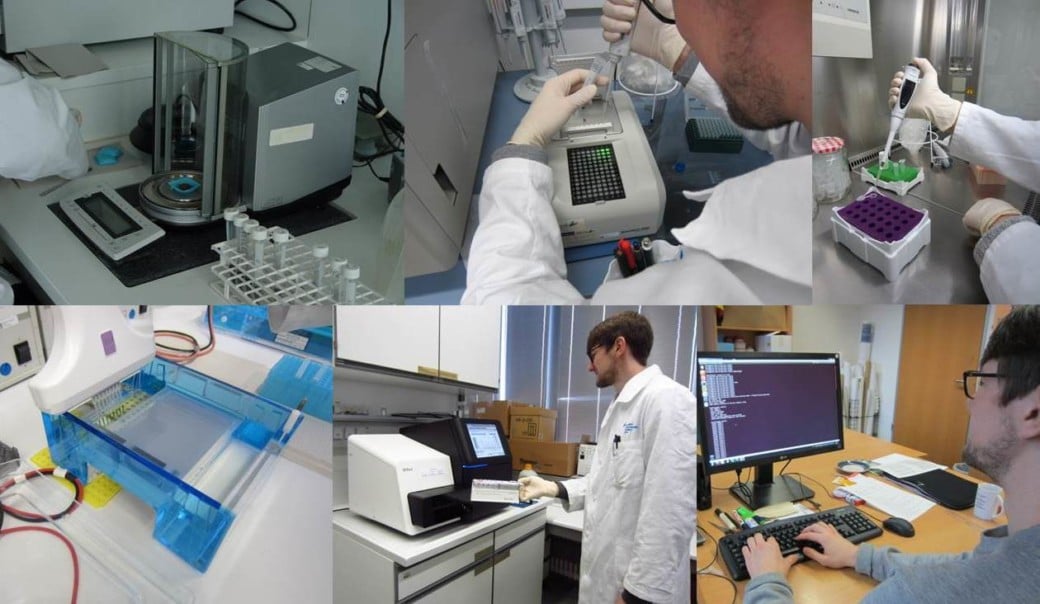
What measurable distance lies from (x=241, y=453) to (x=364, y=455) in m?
0.33

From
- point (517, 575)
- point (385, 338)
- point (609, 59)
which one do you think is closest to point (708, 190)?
point (609, 59)

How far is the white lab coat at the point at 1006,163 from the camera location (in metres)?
1.32

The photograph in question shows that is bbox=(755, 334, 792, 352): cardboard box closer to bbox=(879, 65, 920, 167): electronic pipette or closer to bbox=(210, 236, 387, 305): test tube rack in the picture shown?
bbox=(879, 65, 920, 167): electronic pipette

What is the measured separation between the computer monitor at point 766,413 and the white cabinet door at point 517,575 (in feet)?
1.27

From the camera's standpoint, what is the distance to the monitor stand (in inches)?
60.4

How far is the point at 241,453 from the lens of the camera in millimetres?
1510

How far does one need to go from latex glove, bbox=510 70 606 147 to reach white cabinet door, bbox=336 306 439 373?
0.42 m

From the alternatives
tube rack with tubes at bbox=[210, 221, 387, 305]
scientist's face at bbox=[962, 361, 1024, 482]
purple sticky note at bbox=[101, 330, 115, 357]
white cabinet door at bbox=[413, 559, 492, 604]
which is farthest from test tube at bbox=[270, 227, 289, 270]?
scientist's face at bbox=[962, 361, 1024, 482]

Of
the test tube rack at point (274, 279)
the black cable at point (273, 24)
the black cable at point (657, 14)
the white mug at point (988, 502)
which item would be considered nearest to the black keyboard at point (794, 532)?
the white mug at point (988, 502)

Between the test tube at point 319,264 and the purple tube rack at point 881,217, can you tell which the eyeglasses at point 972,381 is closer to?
the purple tube rack at point 881,217

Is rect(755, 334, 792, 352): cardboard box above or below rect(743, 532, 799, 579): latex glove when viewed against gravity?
above

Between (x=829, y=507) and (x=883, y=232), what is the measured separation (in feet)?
1.99

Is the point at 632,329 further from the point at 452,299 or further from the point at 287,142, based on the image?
the point at 287,142

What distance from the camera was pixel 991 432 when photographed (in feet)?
4.57
